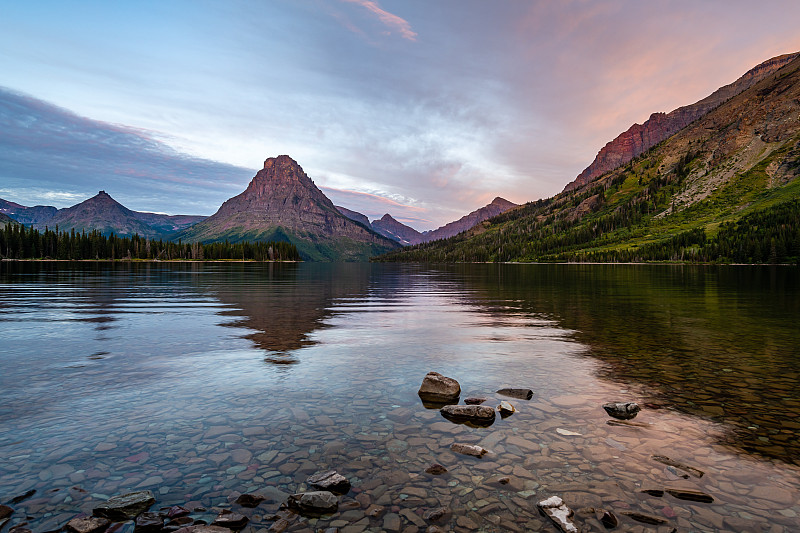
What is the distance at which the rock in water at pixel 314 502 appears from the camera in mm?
9266

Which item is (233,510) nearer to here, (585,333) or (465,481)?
(465,481)

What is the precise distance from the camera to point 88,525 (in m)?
8.44

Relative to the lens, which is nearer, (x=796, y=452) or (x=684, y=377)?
(x=796, y=452)

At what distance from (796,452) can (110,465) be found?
2020 centimetres

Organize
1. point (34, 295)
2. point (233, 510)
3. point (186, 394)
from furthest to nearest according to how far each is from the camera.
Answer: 1. point (34, 295)
2. point (186, 394)
3. point (233, 510)

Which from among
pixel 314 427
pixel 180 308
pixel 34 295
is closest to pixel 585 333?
pixel 314 427

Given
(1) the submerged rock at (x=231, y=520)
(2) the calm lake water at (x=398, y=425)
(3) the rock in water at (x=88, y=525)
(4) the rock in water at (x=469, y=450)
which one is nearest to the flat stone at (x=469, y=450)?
(4) the rock in water at (x=469, y=450)

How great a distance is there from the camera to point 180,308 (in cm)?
4803

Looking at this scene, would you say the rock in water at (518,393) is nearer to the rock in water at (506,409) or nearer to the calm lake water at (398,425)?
the calm lake water at (398,425)

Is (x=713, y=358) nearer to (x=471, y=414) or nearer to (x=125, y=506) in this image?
(x=471, y=414)

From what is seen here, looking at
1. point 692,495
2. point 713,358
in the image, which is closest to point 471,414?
point 692,495

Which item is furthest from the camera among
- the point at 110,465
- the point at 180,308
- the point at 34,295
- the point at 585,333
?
the point at 34,295

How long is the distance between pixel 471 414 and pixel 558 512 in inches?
238

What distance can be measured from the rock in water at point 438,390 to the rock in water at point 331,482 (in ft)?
23.3
